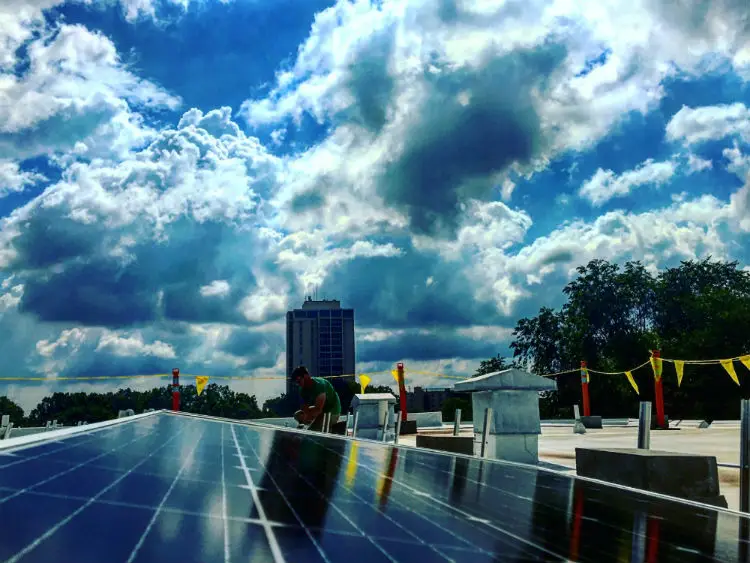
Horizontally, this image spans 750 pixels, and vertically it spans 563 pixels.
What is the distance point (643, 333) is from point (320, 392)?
60360mm

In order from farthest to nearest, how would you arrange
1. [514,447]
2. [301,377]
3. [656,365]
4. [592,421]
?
[592,421]
[656,365]
[514,447]
[301,377]

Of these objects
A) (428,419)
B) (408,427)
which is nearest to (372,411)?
(408,427)

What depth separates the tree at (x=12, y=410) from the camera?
121875mm

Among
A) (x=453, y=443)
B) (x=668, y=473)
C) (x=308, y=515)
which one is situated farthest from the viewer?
(x=453, y=443)

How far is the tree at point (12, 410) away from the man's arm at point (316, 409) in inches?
5013

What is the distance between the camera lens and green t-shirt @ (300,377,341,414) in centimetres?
1140

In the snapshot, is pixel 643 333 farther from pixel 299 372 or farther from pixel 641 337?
pixel 299 372

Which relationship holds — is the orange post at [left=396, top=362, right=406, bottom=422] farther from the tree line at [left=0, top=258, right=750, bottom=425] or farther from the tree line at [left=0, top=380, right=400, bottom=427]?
the tree line at [left=0, top=380, right=400, bottom=427]

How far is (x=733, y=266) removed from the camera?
243 ft

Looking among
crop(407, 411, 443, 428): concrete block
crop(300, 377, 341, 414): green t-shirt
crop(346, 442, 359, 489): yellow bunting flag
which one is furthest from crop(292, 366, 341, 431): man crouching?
crop(407, 411, 443, 428): concrete block

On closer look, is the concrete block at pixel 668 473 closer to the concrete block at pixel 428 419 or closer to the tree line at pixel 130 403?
the concrete block at pixel 428 419

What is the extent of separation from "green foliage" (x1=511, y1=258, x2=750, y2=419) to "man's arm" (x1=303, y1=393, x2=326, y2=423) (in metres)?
41.6

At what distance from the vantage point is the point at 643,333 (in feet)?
213

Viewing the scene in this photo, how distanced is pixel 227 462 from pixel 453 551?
2.88 m
